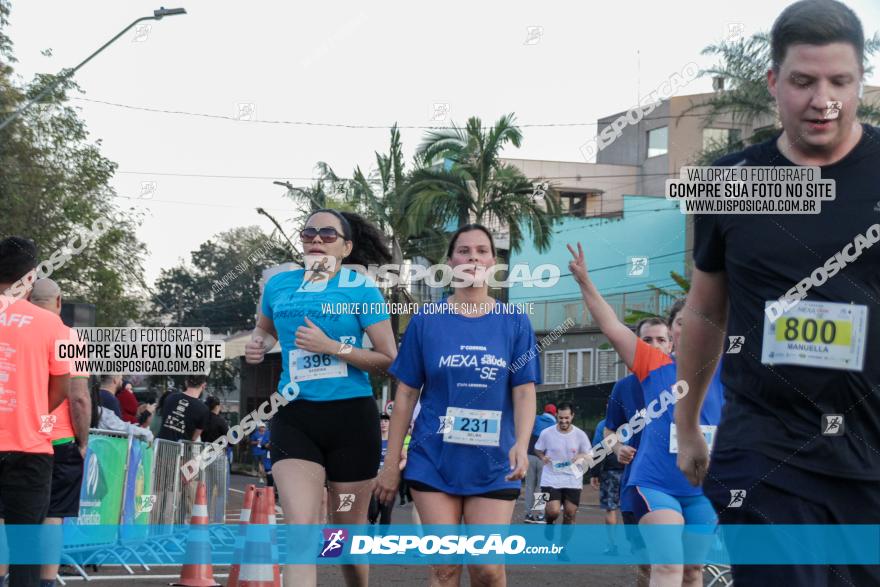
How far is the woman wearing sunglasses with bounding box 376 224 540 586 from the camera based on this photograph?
647 cm

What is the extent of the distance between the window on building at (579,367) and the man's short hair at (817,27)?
1797 inches

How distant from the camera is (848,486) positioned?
127 inches

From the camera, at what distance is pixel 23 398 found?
656 cm

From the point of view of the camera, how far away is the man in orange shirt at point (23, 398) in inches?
253

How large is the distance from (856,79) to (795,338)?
704mm

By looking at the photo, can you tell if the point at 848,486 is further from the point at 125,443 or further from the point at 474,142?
the point at 474,142

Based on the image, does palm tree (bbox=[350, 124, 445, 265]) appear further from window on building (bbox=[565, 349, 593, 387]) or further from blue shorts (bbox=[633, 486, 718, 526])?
blue shorts (bbox=[633, 486, 718, 526])

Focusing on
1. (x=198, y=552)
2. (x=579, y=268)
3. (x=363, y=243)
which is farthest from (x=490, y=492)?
(x=198, y=552)

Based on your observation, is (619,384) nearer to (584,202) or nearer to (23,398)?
(23,398)

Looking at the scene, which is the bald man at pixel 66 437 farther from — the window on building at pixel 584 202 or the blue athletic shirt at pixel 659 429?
the window on building at pixel 584 202

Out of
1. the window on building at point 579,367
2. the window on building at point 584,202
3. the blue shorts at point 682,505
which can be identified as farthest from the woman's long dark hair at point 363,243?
the window on building at point 584,202

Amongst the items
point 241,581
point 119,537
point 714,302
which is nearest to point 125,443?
point 119,537

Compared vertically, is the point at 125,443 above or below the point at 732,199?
below

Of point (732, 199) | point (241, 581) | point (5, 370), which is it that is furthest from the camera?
point (241, 581)
